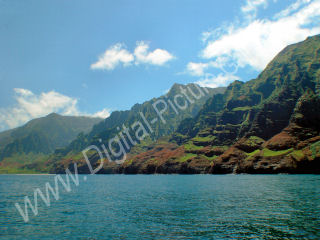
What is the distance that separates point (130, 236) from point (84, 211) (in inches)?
879

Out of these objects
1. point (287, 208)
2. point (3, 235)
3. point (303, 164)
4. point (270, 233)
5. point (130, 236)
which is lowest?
point (303, 164)

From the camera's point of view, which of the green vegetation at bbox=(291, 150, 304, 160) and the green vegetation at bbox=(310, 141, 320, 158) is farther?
the green vegetation at bbox=(291, 150, 304, 160)

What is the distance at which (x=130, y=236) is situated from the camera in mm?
29703

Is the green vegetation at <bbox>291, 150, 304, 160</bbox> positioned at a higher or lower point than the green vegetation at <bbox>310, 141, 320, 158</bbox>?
lower

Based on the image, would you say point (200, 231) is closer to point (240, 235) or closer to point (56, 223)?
point (240, 235)

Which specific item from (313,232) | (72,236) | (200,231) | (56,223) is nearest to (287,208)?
(313,232)

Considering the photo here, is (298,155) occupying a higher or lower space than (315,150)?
lower

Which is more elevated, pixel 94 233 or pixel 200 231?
pixel 94 233

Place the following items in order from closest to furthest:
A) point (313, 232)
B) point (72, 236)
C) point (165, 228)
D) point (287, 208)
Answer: point (313, 232), point (72, 236), point (165, 228), point (287, 208)

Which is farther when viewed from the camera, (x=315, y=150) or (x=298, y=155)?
(x=298, y=155)

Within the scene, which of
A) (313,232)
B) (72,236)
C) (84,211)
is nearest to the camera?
(313,232)

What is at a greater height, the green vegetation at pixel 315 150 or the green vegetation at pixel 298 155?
the green vegetation at pixel 315 150

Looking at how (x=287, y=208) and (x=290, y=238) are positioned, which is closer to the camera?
(x=290, y=238)

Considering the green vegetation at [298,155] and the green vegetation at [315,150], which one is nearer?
the green vegetation at [315,150]
